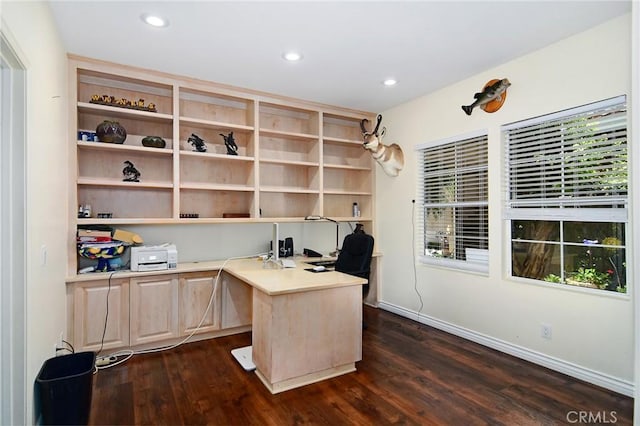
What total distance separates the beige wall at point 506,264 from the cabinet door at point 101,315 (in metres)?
3.13

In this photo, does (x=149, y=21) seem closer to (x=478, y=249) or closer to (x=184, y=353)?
(x=184, y=353)

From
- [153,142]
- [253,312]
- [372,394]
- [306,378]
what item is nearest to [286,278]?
[253,312]

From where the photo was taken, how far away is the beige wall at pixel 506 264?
2504 mm

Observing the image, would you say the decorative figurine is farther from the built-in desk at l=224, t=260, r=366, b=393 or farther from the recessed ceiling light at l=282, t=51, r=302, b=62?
the built-in desk at l=224, t=260, r=366, b=393

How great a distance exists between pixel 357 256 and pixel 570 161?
7.06 feet

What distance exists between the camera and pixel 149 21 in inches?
98.0

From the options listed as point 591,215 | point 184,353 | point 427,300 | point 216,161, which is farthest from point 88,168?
point 591,215

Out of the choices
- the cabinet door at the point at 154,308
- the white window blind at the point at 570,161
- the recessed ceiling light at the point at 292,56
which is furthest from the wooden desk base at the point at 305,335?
the recessed ceiling light at the point at 292,56

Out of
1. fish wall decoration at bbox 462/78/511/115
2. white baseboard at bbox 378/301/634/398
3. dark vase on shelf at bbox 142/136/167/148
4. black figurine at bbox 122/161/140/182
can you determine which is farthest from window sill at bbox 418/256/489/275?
black figurine at bbox 122/161/140/182

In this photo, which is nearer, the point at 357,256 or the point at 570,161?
the point at 570,161

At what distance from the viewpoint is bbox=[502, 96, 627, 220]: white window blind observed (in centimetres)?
254

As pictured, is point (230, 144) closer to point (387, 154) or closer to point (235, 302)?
point (235, 302)

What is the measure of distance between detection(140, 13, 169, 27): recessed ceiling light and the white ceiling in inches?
1.6

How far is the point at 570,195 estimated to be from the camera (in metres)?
2.79
